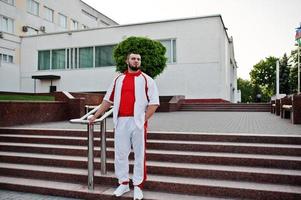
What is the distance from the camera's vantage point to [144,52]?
16891 millimetres

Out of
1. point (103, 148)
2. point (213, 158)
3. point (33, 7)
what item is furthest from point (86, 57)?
point (213, 158)

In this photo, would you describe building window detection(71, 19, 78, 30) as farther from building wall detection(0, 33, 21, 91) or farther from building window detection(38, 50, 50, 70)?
building window detection(38, 50, 50, 70)

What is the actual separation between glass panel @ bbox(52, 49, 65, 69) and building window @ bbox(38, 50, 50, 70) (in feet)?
1.99

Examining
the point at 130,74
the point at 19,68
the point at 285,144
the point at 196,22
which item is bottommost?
the point at 285,144

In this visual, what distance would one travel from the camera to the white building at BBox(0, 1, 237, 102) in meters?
21.4

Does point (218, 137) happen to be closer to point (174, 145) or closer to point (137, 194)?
point (174, 145)

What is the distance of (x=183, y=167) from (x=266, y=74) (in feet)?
206

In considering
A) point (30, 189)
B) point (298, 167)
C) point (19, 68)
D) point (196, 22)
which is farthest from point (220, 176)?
point (19, 68)

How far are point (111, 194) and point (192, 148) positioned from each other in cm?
194

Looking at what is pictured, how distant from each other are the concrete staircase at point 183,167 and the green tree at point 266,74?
2357 inches

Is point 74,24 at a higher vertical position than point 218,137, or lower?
higher

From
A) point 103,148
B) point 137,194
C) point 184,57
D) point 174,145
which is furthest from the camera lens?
→ point 184,57

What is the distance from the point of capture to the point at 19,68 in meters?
27.0

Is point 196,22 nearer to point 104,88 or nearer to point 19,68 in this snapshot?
point 104,88
